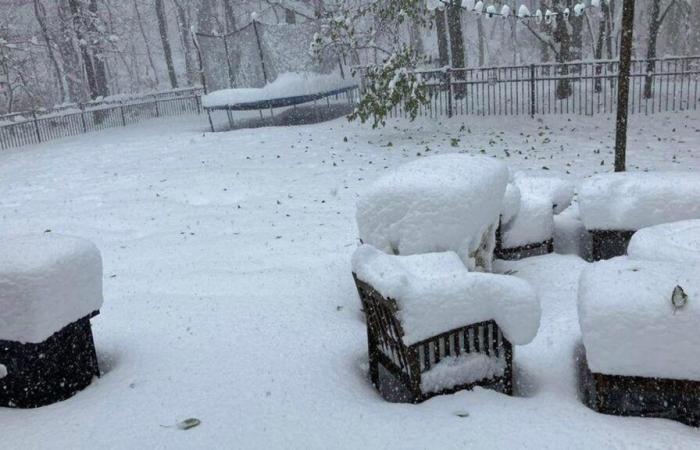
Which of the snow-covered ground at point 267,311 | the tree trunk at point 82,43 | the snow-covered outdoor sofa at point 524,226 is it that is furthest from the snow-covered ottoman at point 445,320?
the tree trunk at point 82,43

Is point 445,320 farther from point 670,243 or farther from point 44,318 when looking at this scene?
point 44,318

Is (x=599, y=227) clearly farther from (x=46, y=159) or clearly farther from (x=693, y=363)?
(x=46, y=159)

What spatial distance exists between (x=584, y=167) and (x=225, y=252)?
739cm

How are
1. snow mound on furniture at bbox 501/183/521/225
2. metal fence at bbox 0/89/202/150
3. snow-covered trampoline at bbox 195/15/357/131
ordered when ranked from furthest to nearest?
1. metal fence at bbox 0/89/202/150
2. snow-covered trampoline at bbox 195/15/357/131
3. snow mound on furniture at bbox 501/183/521/225

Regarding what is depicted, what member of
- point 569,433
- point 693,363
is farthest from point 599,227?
point 569,433

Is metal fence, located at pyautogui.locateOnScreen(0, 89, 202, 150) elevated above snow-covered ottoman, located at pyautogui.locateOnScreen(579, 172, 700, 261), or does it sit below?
above

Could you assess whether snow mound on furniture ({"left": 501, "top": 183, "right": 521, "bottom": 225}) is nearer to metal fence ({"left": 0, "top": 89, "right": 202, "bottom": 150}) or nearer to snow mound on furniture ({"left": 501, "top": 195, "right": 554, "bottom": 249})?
snow mound on furniture ({"left": 501, "top": 195, "right": 554, "bottom": 249})

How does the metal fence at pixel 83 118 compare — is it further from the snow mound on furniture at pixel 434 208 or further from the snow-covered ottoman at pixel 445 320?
the snow-covered ottoman at pixel 445 320

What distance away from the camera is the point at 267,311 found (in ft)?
20.2

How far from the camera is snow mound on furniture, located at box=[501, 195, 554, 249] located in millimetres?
7387

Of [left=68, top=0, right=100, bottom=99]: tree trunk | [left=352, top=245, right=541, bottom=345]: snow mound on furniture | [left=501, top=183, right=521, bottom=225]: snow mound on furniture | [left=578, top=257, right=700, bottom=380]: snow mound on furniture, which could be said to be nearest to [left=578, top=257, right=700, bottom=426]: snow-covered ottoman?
[left=578, top=257, right=700, bottom=380]: snow mound on furniture

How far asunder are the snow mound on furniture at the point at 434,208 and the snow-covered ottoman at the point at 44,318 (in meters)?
2.51

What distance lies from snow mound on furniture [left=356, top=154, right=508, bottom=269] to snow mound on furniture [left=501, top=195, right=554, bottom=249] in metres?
1.47

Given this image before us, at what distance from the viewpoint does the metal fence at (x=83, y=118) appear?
69.4 ft
